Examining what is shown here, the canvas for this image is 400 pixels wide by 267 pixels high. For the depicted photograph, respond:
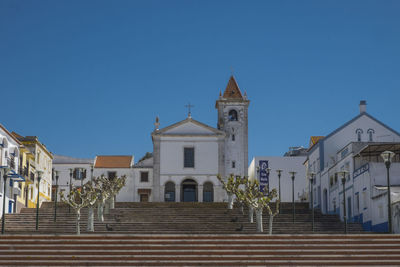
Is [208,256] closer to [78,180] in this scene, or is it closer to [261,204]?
[261,204]

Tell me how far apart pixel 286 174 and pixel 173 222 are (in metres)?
32.5

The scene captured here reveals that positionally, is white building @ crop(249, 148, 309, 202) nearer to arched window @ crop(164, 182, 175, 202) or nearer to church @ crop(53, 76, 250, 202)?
church @ crop(53, 76, 250, 202)

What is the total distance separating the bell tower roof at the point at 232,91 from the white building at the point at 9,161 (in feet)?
78.0

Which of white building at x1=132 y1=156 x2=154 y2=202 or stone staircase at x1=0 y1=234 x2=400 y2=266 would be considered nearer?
stone staircase at x1=0 y1=234 x2=400 y2=266

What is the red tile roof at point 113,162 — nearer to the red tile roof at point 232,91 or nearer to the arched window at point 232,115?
the arched window at point 232,115

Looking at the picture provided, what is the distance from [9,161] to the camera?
1735 inches

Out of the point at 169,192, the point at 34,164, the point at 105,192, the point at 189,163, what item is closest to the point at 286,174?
the point at 189,163

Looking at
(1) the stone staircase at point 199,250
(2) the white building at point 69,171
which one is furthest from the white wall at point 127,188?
(1) the stone staircase at point 199,250

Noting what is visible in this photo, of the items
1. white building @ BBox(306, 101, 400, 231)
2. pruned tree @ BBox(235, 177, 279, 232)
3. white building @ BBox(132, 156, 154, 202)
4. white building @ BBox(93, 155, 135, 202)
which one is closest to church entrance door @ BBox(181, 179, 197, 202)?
white building @ BBox(132, 156, 154, 202)

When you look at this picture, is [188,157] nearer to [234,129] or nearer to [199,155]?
[199,155]

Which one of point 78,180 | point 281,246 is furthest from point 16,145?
point 281,246

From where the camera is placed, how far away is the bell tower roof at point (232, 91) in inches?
2506

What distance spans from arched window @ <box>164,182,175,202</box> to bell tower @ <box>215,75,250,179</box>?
538 centimetres

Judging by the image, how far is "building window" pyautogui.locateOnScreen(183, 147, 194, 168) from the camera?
191ft
